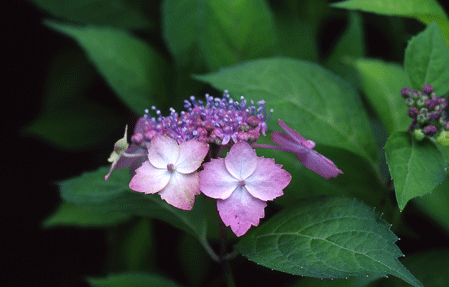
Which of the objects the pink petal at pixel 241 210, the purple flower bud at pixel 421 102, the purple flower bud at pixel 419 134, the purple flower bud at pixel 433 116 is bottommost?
the pink petal at pixel 241 210

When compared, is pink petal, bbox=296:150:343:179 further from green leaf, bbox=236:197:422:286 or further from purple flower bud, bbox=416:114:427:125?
purple flower bud, bbox=416:114:427:125

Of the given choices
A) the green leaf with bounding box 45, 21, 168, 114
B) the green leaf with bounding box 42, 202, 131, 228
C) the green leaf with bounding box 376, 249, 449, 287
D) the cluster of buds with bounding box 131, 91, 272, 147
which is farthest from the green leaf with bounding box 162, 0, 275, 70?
the green leaf with bounding box 376, 249, 449, 287

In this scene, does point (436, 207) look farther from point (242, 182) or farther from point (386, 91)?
point (242, 182)

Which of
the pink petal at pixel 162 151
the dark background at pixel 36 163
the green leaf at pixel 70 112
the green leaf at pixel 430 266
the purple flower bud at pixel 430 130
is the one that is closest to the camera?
the pink petal at pixel 162 151

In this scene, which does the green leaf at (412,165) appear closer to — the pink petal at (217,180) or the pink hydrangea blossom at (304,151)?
the pink hydrangea blossom at (304,151)

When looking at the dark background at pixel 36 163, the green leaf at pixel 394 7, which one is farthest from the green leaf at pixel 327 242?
the dark background at pixel 36 163

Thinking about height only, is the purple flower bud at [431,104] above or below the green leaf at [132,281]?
above

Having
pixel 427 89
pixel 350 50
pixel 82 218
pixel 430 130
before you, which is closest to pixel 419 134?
pixel 430 130
